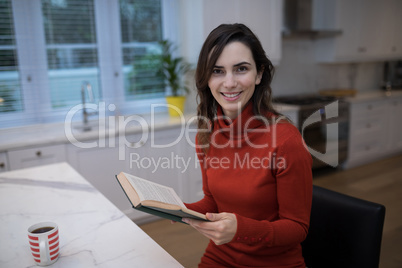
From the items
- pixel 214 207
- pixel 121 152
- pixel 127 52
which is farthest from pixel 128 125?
pixel 214 207

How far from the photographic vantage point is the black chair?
1160 millimetres

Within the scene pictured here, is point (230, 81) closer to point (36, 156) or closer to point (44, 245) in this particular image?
point (44, 245)

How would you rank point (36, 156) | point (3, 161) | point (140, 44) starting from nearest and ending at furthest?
point (3, 161) < point (36, 156) < point (140, 44)

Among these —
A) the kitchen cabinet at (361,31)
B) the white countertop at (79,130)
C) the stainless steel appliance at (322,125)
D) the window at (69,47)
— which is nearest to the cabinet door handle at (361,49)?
the kitchen cabinet at (361,31)

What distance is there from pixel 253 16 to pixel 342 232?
2.75 meters

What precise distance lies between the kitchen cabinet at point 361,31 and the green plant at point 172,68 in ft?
6.67

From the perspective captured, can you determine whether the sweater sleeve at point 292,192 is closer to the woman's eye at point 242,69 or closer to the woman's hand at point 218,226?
the woman's hand at point 218,226

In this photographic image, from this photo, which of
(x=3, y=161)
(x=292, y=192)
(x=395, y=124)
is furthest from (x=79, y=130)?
(x=395, y=124)

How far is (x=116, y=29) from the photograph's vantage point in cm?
334

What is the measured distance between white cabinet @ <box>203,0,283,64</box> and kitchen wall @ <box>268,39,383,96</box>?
2.30 ft

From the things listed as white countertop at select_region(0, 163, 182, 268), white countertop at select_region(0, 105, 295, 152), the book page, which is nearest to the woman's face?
the book page

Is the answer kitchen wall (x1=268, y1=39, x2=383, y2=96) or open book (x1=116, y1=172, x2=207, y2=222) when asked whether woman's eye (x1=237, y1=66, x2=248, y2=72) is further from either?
kitchen wall (x1=268, y1=39, x2=383, y2=96)

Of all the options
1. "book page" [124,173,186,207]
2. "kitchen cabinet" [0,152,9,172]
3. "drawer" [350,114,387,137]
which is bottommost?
"drawer" [350,114,387,137]

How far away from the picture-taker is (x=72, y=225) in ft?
4.24
